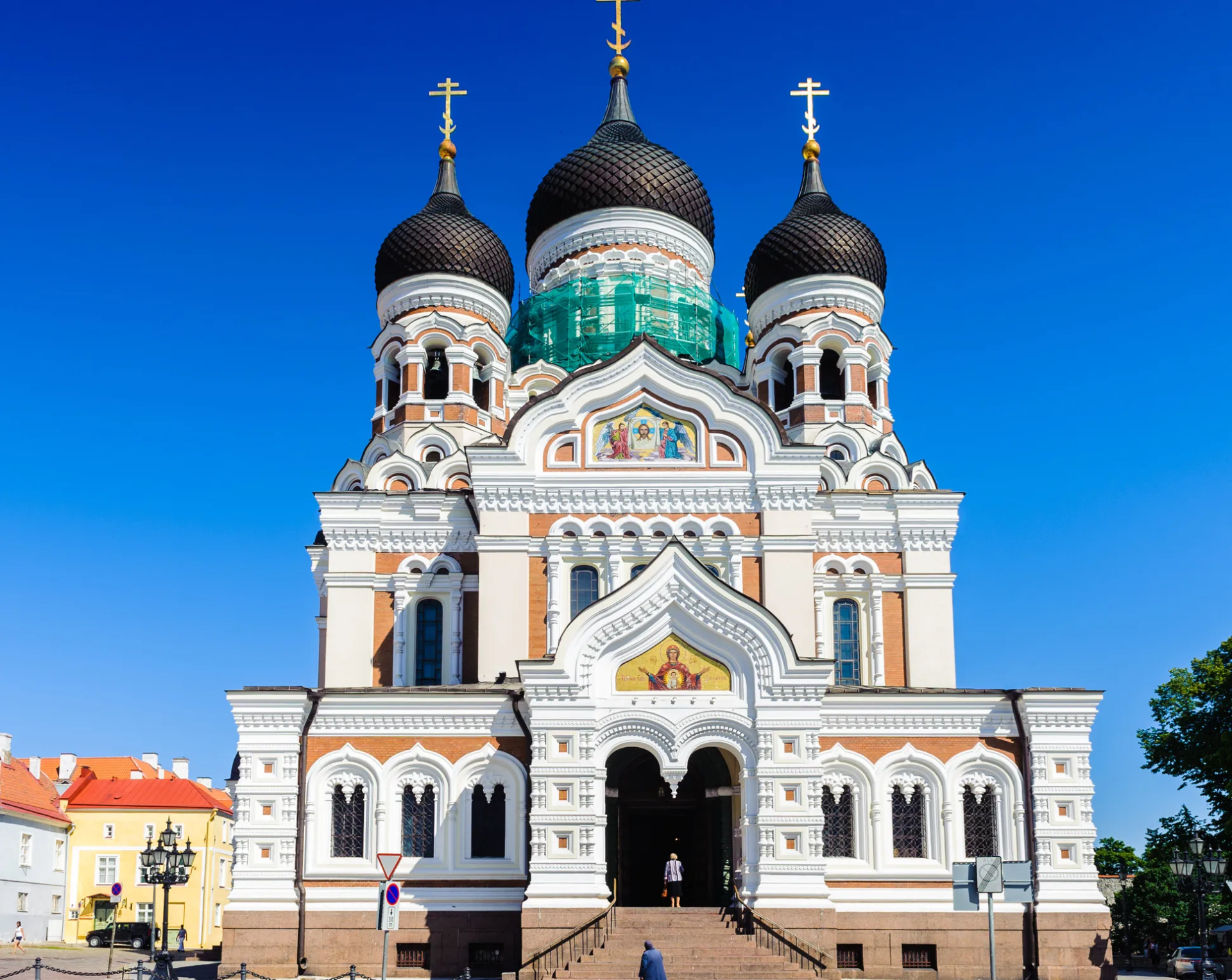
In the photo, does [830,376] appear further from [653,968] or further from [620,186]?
[653,968]

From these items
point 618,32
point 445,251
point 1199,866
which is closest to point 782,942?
point 1199,866

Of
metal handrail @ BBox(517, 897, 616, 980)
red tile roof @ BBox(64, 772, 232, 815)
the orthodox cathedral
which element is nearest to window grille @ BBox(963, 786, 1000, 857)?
the orthodox cathedral

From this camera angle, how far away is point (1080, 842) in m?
22.3

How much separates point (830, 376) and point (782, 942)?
48.3 feet

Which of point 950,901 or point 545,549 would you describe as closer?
point 950,901

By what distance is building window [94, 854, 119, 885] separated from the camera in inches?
1855

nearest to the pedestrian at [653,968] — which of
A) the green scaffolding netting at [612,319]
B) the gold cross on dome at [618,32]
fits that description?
the green scaffolding netting at [612,319]

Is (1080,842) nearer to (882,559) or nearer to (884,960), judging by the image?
(884,960)

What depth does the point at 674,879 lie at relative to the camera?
22.0 meters

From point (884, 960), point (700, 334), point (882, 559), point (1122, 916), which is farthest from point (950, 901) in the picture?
point (1122, 916)

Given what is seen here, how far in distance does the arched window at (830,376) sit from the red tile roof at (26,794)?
26.1 meters

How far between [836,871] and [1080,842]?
3.79 meters

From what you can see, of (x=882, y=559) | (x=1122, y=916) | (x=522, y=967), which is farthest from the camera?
(x=1122, y=916)

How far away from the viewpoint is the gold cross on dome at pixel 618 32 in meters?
36.8
